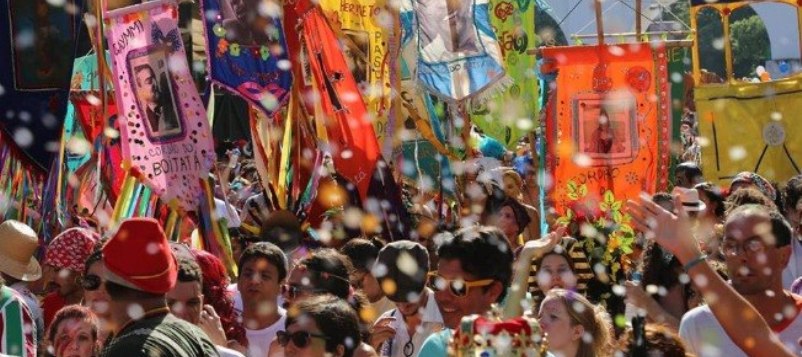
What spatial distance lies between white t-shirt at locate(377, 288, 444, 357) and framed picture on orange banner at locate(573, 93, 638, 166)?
4.89 metres

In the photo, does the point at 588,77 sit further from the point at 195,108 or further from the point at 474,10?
the point at 195,108

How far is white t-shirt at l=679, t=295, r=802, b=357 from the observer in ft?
15.3

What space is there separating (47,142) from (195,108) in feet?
3.48

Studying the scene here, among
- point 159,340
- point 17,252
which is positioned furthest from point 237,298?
point 159,340

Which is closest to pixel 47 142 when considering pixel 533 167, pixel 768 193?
pixel 768 193

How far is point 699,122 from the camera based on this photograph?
11930 mm

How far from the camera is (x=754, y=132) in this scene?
38.2 ft

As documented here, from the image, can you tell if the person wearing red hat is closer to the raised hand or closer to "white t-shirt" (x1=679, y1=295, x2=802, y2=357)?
the raised hand

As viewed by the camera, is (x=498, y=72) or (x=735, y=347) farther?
(x=498, y=72)

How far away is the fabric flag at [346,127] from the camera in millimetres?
9898

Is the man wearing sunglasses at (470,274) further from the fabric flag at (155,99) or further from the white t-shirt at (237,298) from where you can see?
the fabric flag at (155,99)

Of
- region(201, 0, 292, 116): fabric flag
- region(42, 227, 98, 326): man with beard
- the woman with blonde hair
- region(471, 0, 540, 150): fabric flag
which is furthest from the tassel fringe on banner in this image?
region(471, 0, 540, 150): fabric flag

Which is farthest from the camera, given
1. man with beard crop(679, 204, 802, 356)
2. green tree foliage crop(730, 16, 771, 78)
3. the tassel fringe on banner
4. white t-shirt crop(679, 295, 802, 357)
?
green tree foliage crop(730, 16, 771, 78)

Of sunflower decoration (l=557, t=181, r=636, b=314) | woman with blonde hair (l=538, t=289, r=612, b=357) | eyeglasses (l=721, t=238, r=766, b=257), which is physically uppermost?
eyeglasses (l=721, t=238, r=766, b=257)
